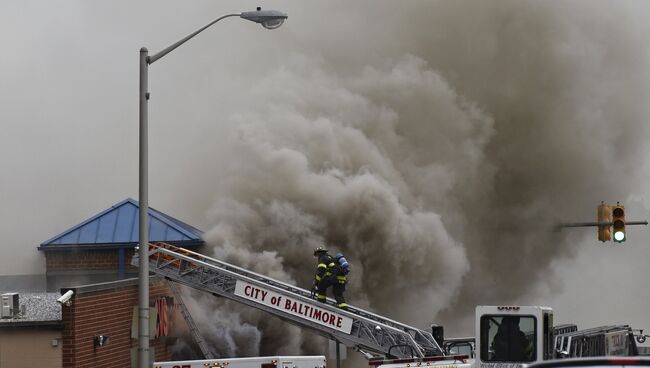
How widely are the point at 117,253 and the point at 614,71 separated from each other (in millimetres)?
18492

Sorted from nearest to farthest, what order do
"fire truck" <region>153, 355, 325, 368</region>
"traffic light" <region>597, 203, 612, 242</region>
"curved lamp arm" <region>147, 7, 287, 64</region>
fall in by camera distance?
"fire truck" <region>153, 355, 325, 368</region>
"curved lamp arm" <region>147, 7, 287, 64</region>
"traffic light" <region>597, 203, 612, 242</region>

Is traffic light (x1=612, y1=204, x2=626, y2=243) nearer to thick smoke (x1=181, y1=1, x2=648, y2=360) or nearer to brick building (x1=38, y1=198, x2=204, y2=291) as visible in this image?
thick smoke (x1=181, y1=1, x2=648, y2=360)

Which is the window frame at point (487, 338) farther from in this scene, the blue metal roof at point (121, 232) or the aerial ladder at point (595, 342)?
the blue metal roof at point (121, 232)

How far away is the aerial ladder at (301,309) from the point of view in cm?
2267

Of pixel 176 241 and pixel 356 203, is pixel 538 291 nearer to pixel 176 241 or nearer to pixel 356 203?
pixel 356 203

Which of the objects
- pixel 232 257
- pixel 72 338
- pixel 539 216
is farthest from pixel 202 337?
pixel 539 216

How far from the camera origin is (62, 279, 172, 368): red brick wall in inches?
827

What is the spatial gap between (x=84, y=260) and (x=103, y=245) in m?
0.85

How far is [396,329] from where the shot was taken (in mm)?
22562

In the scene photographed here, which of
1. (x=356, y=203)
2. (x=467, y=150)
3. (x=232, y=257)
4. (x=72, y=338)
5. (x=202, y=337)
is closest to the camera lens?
(x=72, y=338)

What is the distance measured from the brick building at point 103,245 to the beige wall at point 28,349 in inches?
394

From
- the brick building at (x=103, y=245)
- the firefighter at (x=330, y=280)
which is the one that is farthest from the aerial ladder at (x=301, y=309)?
the brick building at (x=103, y=245)

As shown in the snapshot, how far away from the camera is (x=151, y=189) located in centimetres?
4047

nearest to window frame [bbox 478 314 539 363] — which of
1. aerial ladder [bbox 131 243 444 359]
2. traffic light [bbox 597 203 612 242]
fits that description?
aerial ladder [bbox 131 243 444 359]
